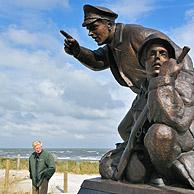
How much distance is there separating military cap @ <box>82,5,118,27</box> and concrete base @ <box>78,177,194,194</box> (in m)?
1.32

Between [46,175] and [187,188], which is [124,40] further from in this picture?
[46,175]

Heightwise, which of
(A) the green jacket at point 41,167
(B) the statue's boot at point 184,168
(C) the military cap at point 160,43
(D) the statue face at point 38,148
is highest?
(C) the military cap at point 160,43

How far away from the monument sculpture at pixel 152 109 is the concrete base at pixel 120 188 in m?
0.08

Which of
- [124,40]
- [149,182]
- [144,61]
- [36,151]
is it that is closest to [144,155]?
[149,182]

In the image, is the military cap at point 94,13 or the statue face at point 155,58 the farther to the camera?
the military cap at point 94,13

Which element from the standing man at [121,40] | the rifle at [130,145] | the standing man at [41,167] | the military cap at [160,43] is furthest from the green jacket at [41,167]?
the military cap at [160,43]

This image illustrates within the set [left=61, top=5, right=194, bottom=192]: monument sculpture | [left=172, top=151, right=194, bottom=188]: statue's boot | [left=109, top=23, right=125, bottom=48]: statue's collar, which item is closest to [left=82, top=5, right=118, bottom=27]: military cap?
[left=61, top=5, right=194, bottom=192]: monument sculpture

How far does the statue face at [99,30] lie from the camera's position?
392 centimetres

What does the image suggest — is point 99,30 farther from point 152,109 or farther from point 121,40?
point 152,109

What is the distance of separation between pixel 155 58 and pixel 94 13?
3.22ft

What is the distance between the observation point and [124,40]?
3938 mm

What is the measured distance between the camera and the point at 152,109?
293cm

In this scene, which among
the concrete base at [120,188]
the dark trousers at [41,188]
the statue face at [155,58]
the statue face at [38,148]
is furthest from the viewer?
the dark trousers at [41,188]

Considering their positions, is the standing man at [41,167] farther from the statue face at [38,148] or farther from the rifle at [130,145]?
the rifle at [130,145]
